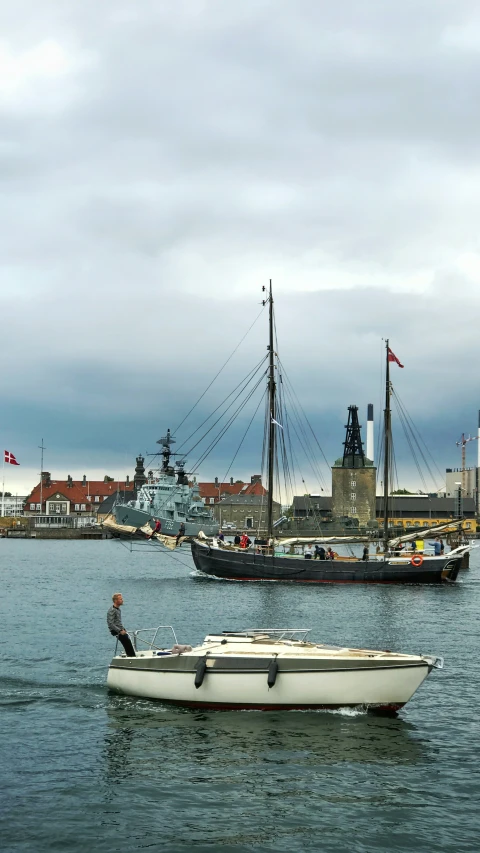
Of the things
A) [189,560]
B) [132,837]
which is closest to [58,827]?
[132,837]

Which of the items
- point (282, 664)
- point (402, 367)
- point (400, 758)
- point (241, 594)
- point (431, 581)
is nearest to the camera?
point (400, 758)

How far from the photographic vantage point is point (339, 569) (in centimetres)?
6850

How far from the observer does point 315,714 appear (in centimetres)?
2230

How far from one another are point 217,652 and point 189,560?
321 feet

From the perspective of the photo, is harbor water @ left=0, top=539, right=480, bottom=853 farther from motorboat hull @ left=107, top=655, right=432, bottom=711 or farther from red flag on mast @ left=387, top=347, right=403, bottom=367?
red flag on mast @ left=387, top=347, right=403, bottom=367

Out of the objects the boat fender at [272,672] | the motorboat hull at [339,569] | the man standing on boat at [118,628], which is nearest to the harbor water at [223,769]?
the boat fender at [272,672]

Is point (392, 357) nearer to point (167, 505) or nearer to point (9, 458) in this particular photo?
point (167, 505)

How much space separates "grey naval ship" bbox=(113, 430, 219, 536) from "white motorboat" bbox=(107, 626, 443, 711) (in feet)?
315

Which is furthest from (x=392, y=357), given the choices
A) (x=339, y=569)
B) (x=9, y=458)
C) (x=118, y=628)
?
(x=9, y=458)

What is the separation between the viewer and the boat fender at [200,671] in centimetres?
2230

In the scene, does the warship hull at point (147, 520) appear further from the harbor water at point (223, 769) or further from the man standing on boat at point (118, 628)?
the man standing on boat at point (118, 628)

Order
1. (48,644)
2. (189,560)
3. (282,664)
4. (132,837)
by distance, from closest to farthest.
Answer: (132,837), (282,664), (48,644), (189,560)

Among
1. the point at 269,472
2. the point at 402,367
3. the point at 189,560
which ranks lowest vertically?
the point at 189,560

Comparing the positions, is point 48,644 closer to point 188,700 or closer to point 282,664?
point 188,700
